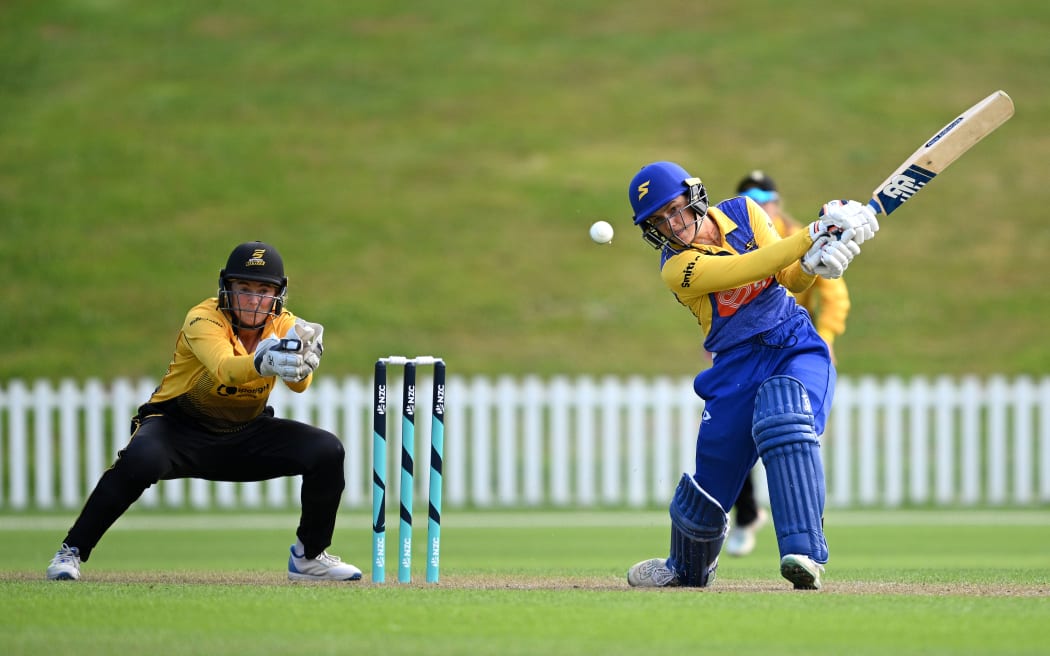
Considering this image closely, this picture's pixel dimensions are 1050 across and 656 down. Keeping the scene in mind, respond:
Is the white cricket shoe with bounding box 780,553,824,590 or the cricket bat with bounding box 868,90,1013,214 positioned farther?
the cricket bat with bounding box 868,90,1013,214

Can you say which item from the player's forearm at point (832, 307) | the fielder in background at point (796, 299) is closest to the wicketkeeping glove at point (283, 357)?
the fielder in background at point (796, 299)

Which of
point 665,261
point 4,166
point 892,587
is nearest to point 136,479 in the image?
point 665,261

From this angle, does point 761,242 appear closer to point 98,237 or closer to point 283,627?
point 283,627

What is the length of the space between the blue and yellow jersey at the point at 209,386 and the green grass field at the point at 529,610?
686mm

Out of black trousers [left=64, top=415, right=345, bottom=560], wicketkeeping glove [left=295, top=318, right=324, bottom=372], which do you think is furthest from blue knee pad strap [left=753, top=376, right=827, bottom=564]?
black trousers [left=64, top=415, right=345, bottom=560]

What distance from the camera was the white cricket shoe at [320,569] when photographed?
631 centimetres

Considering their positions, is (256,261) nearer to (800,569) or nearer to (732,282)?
(732,282)

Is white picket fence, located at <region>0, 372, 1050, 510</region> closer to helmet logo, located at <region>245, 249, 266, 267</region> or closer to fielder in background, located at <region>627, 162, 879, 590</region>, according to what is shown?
helmet logo, located at <region>245, 249, 266, 267</region>

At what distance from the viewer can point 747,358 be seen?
233 inches

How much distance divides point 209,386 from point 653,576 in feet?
6.52

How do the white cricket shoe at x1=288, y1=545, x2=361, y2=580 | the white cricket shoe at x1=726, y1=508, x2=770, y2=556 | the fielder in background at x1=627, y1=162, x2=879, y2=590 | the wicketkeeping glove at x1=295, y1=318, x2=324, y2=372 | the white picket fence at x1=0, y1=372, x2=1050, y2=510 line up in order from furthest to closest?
1. the white picket fence at x1=0, y1=372, x2=1050, y2=510
2. the white cricket shoe at x1=726, y1=508, x2=770, y2=556
3. the white cricket shoe at x1=288, y1=545, x2=361, y2=580
4. the wicketkeeping glove at x1=295, y1=318, x2=324, y2=372
5. the fielder in background at x1=627, y1=162, x2=879, y2=590

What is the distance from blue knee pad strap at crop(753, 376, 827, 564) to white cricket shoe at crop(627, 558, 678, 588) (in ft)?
2.26

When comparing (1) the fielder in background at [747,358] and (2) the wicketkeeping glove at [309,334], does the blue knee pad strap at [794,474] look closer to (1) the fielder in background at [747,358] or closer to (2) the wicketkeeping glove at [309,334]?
(1) the fielder in background at [747,358]

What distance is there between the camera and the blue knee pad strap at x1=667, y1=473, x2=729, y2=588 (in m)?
5.99
